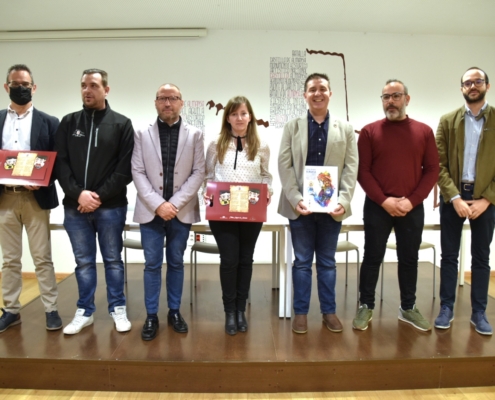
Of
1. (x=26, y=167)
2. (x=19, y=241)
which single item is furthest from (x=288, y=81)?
(x=19, y=241)

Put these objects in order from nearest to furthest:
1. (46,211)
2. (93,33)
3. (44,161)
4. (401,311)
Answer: (44,161) < (46,211) < (401,311) < (93,33)

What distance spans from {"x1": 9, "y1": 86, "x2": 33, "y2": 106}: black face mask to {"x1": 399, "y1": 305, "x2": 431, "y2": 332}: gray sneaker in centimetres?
303

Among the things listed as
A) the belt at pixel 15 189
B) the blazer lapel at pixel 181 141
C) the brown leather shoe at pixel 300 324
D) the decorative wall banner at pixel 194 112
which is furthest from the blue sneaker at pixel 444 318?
the decorative wall banner at pixel 194 112

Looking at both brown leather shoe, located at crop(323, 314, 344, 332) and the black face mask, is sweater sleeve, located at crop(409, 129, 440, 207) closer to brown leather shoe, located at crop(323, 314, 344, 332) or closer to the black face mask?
brown leather shoe, located at crop(323, 314, 344, 332)

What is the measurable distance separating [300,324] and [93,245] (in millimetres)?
1513

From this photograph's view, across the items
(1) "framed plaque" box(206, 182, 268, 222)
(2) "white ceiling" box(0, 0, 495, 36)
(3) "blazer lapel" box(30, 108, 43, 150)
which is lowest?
(1) "framed plaque" box(206, 182, 268, 222)

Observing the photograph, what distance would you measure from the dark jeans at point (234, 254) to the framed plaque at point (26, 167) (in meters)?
1.11

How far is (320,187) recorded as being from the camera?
2.33m

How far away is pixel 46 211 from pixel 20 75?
0.91 m

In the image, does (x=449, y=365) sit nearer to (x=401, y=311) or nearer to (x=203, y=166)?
(x=401, y=311)

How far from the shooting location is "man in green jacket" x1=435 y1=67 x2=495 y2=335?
2412mm

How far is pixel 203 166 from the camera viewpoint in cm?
244

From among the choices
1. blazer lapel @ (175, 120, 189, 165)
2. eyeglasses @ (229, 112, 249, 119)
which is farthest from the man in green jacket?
blazer lapel @ (175, 120, 189, 165)

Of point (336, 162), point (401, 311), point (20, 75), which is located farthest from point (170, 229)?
point (401, 311)
